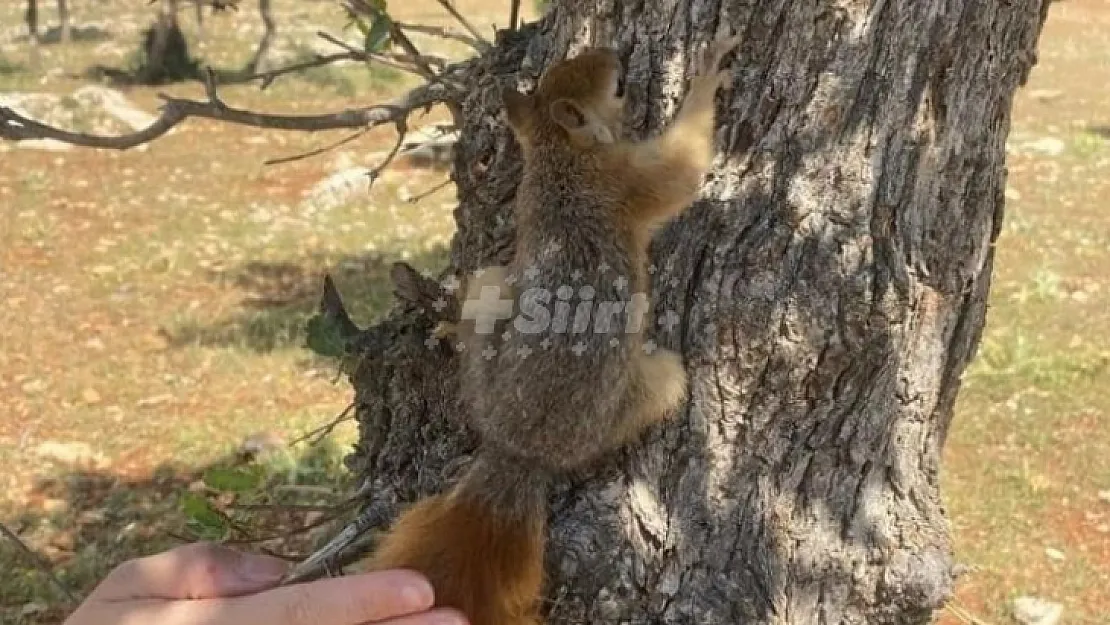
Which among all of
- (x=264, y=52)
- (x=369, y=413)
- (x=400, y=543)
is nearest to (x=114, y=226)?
(x=264, y=52)

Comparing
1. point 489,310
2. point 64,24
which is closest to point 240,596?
point 489,310

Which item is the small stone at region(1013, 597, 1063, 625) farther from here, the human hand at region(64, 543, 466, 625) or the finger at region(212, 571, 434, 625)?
the finger at region(212, 571, 434, 625)

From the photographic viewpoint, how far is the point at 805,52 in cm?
164

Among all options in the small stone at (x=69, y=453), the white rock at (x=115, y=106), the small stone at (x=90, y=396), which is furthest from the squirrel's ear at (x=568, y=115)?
the white rock at (x=115, y=106)

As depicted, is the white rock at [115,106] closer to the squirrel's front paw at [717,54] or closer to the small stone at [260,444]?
the small stone at [260,444]

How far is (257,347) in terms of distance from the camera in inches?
235

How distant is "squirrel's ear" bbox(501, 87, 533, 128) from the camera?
1.89 m

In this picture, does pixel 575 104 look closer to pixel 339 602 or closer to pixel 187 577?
pixel 339 602

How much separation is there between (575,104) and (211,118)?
29.4 inches

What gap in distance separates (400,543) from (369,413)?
510 mm

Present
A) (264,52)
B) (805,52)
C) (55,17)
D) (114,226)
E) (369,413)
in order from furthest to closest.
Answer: (55,17) < (264,52) < (114,226) < (369,413) < (805,52)

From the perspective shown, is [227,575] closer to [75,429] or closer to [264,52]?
[75,429]

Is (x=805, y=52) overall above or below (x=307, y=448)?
above

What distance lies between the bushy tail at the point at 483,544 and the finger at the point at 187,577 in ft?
0.86
